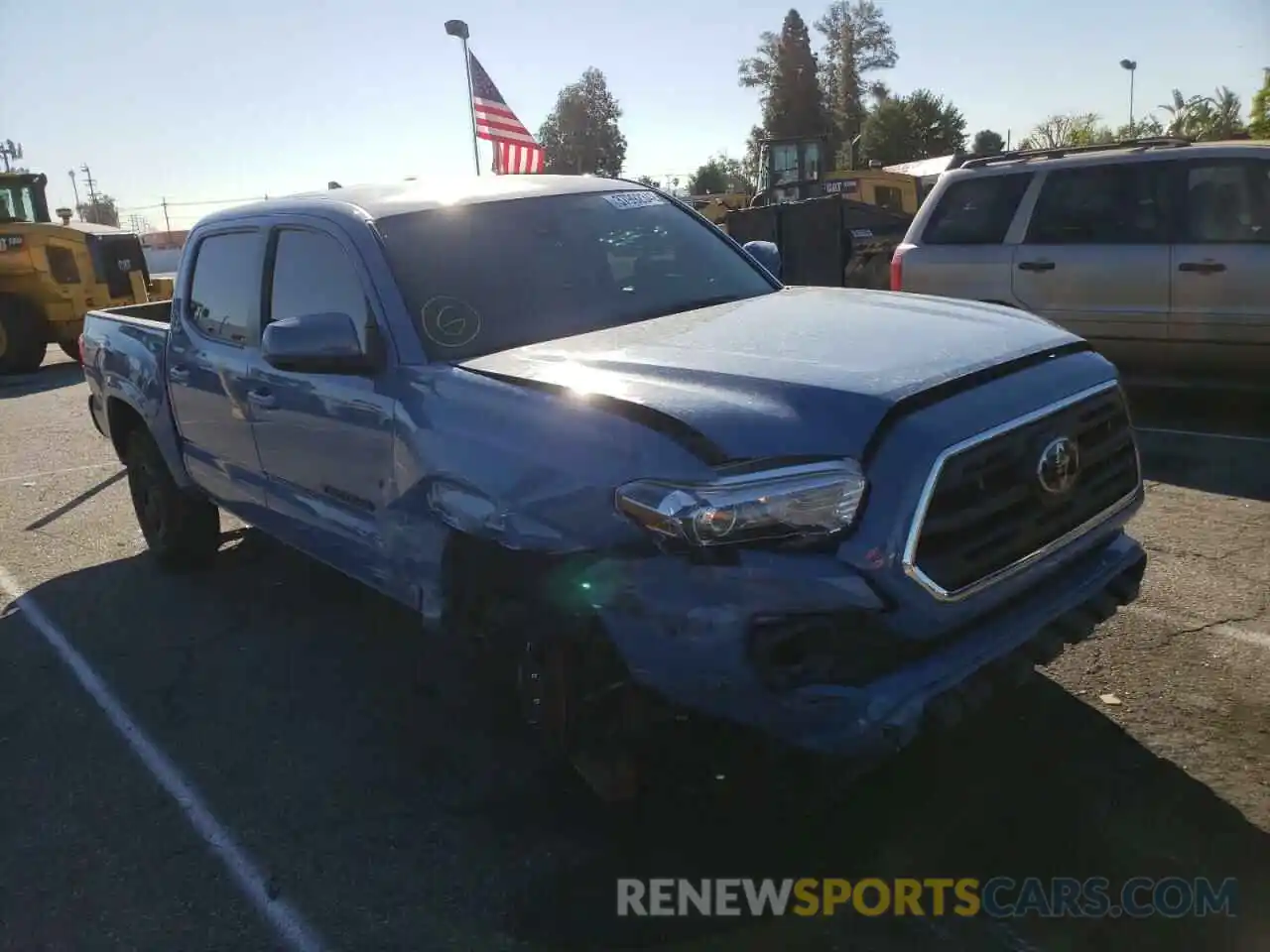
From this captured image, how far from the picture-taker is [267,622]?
5023mm

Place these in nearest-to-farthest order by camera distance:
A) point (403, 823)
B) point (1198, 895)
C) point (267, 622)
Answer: point (1198, 895) < point (403, 823) < point (267, 622)

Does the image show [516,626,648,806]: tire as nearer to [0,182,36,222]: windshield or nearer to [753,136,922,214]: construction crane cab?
[0,182,36,222]: windshield

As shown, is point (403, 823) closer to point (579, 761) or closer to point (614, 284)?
point (579, 761)

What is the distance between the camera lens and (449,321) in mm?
3459

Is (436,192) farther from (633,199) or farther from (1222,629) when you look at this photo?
(1222,629)

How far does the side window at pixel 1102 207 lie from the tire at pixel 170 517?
590cm

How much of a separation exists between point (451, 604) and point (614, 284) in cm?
139

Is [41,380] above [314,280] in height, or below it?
below

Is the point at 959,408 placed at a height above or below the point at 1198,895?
above

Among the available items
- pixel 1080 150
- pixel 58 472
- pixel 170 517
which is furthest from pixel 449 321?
pixel 58 472

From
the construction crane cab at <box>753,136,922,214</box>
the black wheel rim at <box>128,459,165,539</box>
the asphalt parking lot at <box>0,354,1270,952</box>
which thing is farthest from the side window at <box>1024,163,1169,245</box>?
the construction crane cab at <box>753,136,922,214</box>

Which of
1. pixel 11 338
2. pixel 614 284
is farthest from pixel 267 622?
pixel 11 338

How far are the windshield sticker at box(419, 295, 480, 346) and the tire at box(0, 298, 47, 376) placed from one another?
14.9 meters

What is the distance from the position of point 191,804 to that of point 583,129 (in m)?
89.5
